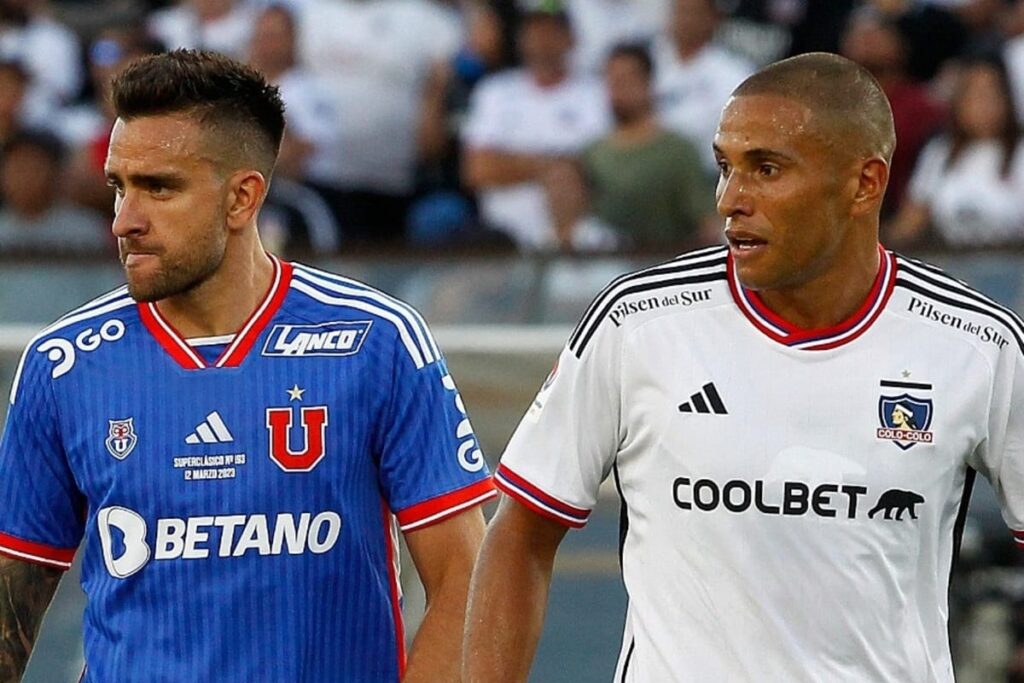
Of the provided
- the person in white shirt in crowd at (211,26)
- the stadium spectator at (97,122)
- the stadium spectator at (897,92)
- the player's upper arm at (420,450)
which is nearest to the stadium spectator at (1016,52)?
the stadium spectator at (897,92)

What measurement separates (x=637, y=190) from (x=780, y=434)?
5517mm

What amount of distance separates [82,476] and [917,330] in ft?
5.49

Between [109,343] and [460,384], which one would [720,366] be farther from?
[460,384]

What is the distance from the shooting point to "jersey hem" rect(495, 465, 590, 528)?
12.5 ft

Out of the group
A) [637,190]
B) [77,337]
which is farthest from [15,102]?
[77,337]

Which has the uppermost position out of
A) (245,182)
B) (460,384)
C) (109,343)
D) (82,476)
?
(460,384)

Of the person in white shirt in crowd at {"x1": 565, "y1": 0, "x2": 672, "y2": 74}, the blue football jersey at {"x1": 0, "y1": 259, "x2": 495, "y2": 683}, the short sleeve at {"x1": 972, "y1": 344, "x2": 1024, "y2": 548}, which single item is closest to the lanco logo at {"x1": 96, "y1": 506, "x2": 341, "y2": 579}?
the blue football jersey at {"x1": 0, "y1": 259, "x2": 495, "y2": 683}

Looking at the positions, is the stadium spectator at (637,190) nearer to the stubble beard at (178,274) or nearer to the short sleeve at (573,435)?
the stubble beard at (178,274)

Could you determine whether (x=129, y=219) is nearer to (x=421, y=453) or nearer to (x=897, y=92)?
(x=421, y=453)

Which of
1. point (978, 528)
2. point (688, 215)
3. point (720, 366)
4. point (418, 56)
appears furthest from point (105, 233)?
point (720, 366)

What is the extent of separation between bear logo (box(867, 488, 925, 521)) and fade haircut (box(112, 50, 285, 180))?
143cm

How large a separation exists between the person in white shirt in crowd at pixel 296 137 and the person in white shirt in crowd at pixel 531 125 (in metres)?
0.73

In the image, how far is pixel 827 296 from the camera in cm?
380

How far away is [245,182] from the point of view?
4.11 metres
